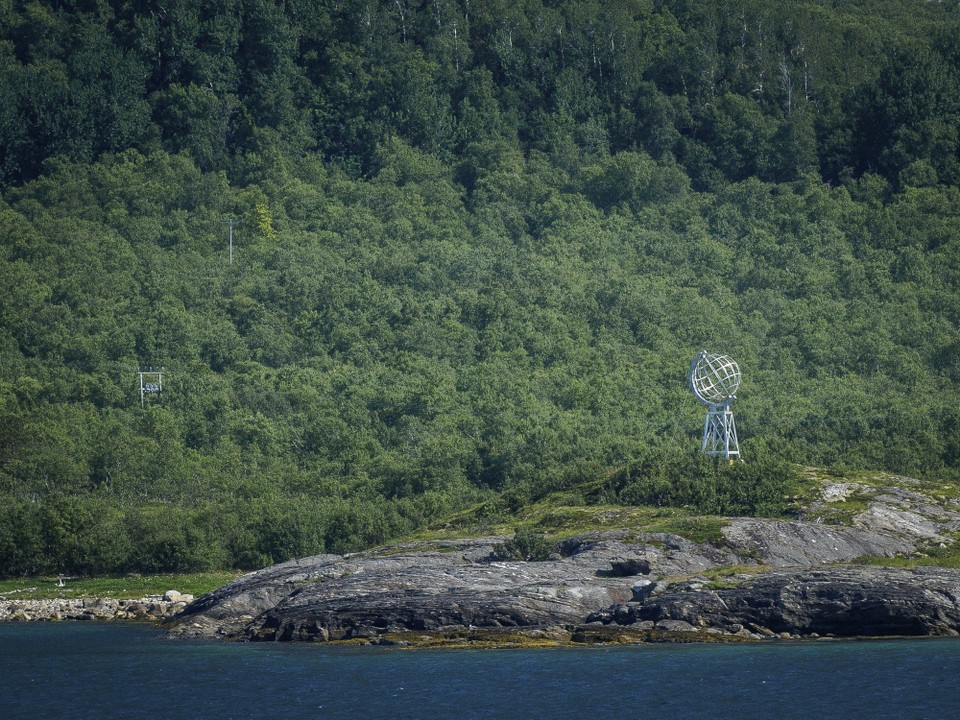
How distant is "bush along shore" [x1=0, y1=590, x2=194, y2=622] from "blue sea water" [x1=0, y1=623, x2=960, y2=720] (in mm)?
18442

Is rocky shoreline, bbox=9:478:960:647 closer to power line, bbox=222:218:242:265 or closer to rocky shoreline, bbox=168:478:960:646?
rocky shoreline, bbox=168:478:960:646

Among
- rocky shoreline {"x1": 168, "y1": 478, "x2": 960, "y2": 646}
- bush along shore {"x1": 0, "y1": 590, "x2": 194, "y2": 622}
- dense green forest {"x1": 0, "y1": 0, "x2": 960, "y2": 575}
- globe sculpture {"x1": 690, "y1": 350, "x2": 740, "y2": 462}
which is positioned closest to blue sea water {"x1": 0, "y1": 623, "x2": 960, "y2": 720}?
rocky shoreline {"x1": 168, "y1": 478, "x2": 960, "y2": 646}

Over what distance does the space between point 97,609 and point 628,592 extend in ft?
115

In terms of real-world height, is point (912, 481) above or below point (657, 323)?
below

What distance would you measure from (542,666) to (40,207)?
460 ft

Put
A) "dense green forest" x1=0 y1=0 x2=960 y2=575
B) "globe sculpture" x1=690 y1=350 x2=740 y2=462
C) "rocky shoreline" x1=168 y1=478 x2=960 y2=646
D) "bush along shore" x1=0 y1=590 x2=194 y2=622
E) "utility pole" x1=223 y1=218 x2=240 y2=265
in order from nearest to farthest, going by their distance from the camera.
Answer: "rocky shoreline" x1=168 y1=478 x2=960 y2=646
"globe sculpture" x1=690 y1=350 x2=740 y2=462
"bush along shore" x1=0 y1=590 x2=194 y2=622
"dense green forest" x1=0 y1=0 x2=960 y2=575
"utility pole" x1=223 y1=218 x2=240 y2=265

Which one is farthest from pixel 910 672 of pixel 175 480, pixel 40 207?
pixel 40 207

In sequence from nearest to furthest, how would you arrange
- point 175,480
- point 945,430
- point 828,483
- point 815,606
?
point 815,606, point 828,483, point 945,430, point 175,480

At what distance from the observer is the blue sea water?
64312 millimetres

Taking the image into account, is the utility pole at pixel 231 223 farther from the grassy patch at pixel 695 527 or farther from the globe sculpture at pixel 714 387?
the grassy patch at pixel 695 527

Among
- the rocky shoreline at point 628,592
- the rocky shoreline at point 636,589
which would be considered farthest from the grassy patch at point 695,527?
the rocky shoreline at point 628,592

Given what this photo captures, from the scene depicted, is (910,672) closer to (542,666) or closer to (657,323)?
(542,666)

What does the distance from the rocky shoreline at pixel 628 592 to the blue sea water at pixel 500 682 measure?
1.98m

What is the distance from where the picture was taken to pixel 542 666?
238 feet
